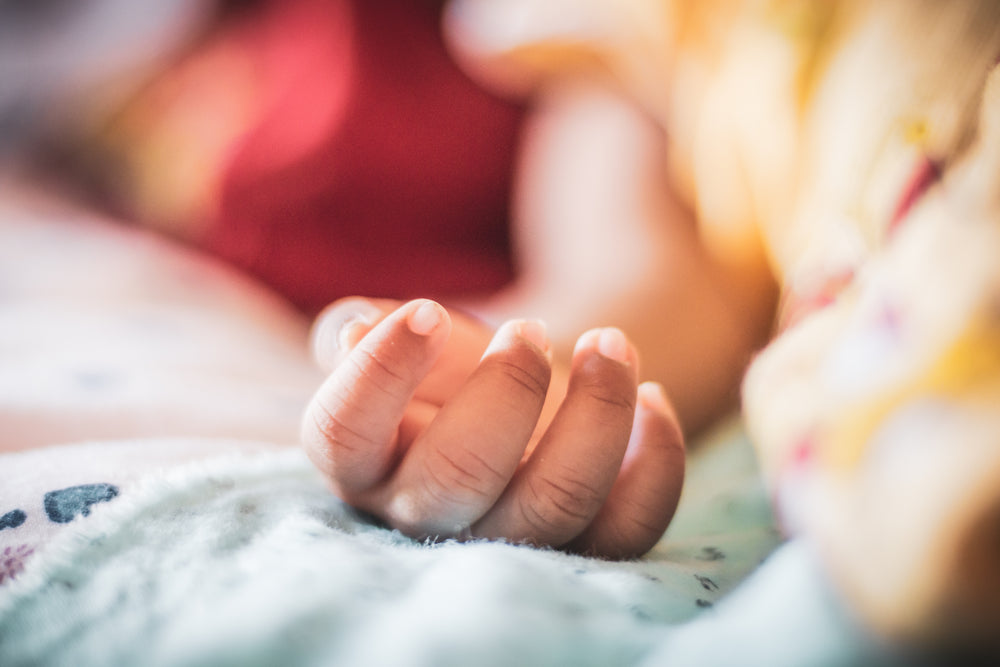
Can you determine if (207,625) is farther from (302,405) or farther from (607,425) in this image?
(302,405)

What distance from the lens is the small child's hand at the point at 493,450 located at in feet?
0.97

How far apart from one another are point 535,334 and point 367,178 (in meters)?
0.67

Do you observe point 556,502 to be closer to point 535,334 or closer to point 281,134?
point 535,334

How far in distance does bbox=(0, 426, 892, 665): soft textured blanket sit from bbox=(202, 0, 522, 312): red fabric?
2.06ft

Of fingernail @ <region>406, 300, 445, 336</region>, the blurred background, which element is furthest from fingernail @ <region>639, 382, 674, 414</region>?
the blurred background

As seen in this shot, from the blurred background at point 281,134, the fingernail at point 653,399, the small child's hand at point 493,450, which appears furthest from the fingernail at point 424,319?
the blurred background at point 281,134

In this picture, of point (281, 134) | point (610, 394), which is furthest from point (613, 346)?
point (281, 134)

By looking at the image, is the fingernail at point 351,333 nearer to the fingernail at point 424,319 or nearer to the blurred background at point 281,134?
the fingernail at point 424,319

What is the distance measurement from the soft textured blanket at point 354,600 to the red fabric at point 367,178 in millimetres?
628

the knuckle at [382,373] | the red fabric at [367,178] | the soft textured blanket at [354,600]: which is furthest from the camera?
the red fabric at [367,178]

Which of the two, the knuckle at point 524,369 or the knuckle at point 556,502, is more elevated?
the knuckle at point 524,369

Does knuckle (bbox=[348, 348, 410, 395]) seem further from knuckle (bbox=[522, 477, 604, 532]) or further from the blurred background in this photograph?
the blurred background

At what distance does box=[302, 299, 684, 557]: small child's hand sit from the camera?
30 cm

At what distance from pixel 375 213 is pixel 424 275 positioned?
14cm
